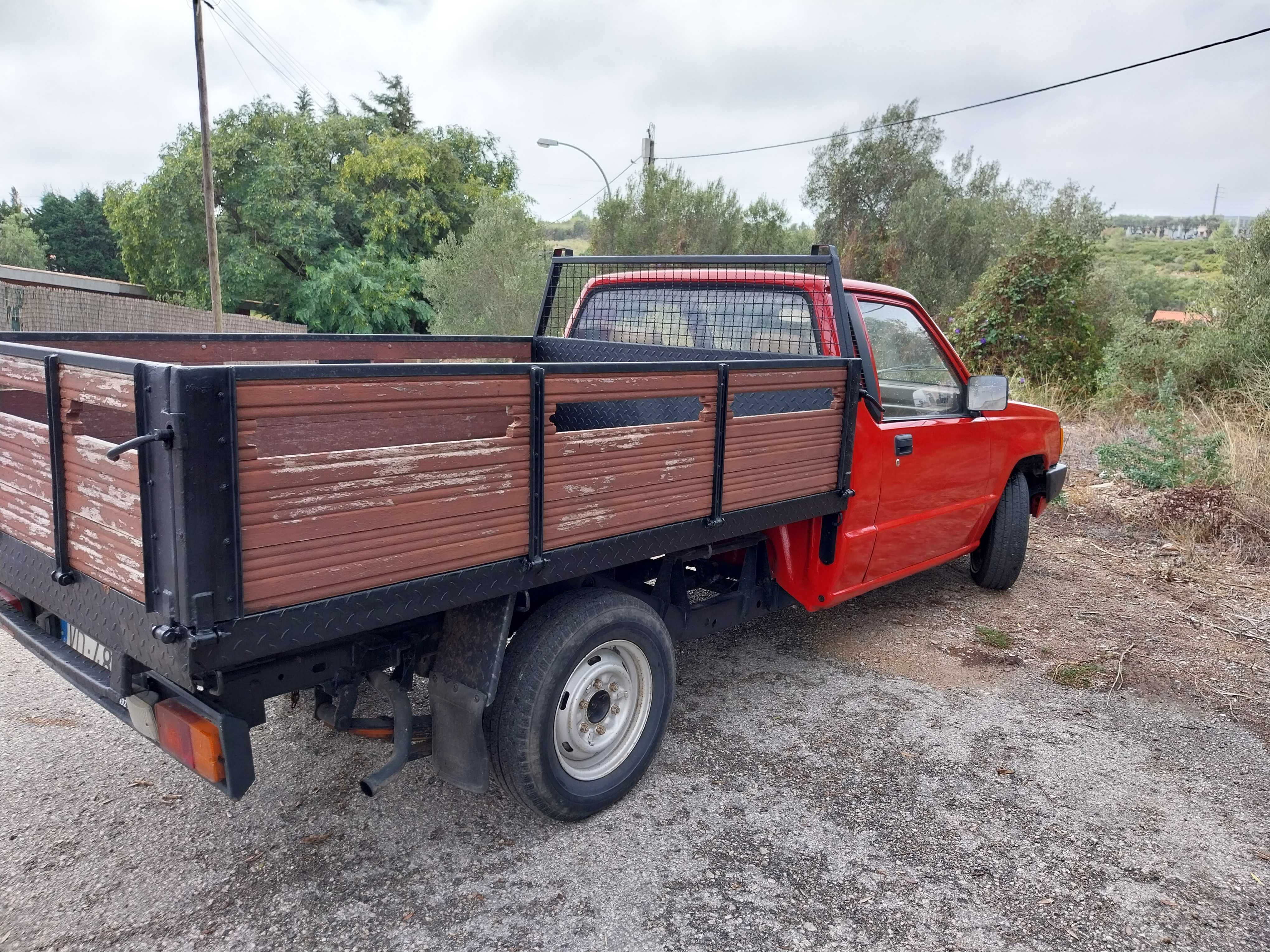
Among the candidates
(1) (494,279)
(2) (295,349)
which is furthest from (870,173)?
(2) (295,349)

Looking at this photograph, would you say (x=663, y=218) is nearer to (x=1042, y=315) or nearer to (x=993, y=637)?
(x=1042, y=315)

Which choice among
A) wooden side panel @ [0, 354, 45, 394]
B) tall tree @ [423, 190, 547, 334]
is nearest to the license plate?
wooden side panel @ [0, 354, 45, 394]

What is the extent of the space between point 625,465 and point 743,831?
137 centimetres

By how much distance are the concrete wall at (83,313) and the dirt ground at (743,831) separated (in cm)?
582

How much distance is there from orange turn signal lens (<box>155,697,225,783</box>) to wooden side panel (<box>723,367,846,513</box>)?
5.94ft

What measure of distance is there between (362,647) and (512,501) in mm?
639

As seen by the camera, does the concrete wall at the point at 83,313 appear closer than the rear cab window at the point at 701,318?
No

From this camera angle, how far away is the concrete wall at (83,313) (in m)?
11.4

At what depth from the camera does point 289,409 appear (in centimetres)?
198

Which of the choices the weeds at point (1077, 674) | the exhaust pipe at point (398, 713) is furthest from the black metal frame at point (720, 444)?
the weeds at point (1077, 674)

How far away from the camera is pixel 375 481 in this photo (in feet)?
7.02

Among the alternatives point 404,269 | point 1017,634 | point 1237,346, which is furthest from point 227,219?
point 1017,634

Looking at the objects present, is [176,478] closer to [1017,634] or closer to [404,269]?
[1017,634]

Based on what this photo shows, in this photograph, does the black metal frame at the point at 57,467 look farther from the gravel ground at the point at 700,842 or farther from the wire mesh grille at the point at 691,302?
the wire mesh grille at the point at 691,302
